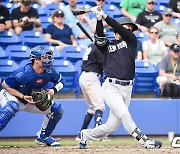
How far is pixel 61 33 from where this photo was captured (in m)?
13.9

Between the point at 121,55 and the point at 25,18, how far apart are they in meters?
4.98

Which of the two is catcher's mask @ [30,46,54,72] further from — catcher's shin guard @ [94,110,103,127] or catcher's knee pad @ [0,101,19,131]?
catcher's shin guard @ [94,110,103,127]

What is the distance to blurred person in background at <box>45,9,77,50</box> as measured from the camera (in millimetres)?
13717

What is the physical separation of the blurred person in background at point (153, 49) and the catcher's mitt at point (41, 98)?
4204 mm

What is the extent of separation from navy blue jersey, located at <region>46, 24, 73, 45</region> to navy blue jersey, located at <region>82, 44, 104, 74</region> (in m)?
2.32

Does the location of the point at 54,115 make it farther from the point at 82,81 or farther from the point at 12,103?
the point at 82,81

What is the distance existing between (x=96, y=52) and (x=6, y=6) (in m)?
3.90

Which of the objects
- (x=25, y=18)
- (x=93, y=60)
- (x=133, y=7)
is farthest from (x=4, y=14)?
(x=133, y=7)

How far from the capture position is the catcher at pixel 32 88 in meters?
9.76

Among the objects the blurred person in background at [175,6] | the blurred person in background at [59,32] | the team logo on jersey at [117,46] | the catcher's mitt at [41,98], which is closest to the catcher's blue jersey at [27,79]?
the catcher's mitt at [41,98]

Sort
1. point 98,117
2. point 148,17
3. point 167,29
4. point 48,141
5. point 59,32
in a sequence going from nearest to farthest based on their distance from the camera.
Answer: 1. point 48,141
2. point 98,117
3. point 59,32
4. point 167,29
5. point 148,17

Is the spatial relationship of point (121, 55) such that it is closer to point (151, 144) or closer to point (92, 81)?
point (151, 144)

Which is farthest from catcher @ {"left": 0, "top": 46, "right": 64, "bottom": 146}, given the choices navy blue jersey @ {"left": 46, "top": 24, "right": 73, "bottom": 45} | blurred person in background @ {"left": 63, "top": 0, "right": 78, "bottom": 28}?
blurred person in background @ {"left": 63, "top": 0, "right": 78, "bottom": 28}

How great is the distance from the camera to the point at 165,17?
14.5 meters
